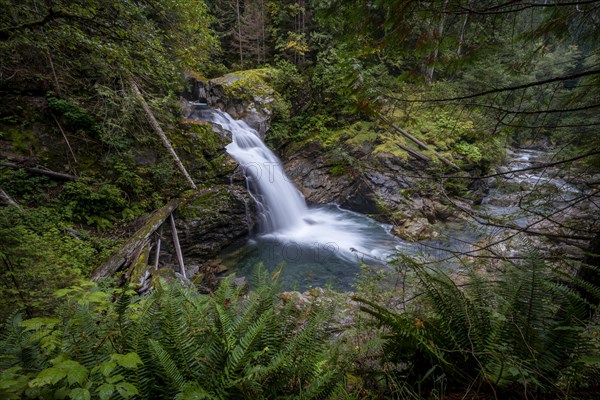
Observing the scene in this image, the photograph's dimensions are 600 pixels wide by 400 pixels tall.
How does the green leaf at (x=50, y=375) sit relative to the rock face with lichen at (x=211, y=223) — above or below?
above

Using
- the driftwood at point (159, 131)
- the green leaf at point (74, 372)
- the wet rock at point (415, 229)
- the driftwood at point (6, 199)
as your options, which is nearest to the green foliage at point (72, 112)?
the driftwood at point (159, 131)

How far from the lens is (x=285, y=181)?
41.6 ft

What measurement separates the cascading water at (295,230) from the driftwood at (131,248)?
266cm

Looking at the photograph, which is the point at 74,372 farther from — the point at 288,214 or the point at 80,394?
the point at 288,214

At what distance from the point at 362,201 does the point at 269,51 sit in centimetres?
1266

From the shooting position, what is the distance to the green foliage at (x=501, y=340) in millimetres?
1329

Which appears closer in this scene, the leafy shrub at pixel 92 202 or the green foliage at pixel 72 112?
the leafy shrub at pixel 92 202

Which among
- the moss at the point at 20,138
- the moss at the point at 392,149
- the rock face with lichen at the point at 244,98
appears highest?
the rock face with lichen at the point at 244,98

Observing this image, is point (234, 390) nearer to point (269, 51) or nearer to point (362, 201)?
point (362, 201)

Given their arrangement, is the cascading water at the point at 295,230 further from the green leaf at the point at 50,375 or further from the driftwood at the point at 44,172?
the green leaf at the point at 50,375

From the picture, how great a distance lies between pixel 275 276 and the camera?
268 cm

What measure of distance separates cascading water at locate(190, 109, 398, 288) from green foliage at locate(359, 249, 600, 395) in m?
5.85

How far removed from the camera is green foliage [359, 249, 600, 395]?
1.33 metres

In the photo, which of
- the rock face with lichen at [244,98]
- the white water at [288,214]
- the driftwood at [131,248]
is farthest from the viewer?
the rock face with lichen at [244,98]
